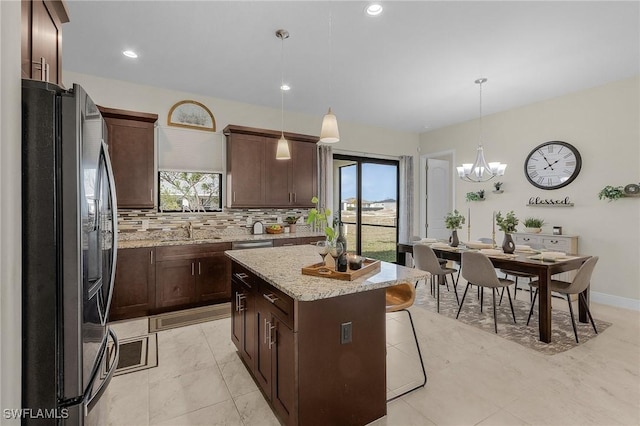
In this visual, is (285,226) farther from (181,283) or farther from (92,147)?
(92,147)

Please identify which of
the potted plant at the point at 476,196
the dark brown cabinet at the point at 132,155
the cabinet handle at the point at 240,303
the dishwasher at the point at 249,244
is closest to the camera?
the cabinet handle at the point at 240,303

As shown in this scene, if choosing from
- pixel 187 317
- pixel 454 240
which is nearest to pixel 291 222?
pixel 187 317

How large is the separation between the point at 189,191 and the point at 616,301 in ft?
19.7

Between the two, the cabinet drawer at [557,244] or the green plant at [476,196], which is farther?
the green plant at [476,196]

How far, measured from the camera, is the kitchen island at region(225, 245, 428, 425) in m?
1.57

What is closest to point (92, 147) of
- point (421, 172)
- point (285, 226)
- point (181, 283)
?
point (181, 283)

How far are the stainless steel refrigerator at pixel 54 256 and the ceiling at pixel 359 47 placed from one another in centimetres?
186

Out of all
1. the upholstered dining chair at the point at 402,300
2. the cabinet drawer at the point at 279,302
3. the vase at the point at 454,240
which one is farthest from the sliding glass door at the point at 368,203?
the cabinet drawer at the point at 279,302

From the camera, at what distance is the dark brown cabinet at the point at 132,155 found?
11.7ft

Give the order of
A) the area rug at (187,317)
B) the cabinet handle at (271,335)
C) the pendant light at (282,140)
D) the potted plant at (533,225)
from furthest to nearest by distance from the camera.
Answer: the potted plant at (533,225), the area rug at (187,317), the pendant light at (282,140), the cabinet handle at (271,335)

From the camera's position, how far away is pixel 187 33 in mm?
2816

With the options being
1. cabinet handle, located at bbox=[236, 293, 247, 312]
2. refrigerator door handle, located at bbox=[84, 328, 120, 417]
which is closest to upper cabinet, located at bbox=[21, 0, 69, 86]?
refrigerator door handle, located at bbox=[84, 328, 120, 417]

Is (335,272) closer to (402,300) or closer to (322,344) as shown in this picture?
(322,344)

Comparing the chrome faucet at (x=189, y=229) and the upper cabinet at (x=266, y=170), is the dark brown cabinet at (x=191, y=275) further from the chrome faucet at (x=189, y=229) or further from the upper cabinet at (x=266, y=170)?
the upper cabinet at (x=266, y=170)
